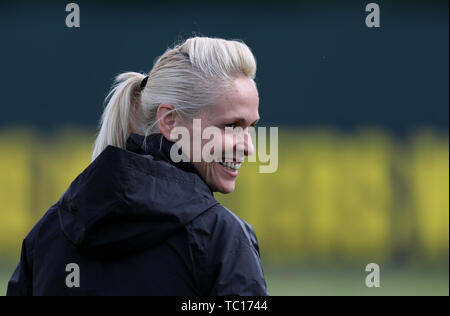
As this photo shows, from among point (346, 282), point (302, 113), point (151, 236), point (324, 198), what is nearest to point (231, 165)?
point (151, 236)

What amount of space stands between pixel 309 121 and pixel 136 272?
6.52m

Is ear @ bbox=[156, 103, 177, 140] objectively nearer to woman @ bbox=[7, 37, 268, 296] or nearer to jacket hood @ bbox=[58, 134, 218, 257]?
woman @ bbox=[7, 37, 268, 296]

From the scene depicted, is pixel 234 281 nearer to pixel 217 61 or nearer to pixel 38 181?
pixel 217 61

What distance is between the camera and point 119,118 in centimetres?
213

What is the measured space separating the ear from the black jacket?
26 cm

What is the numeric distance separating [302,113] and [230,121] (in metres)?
6.16

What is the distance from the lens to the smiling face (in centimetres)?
195

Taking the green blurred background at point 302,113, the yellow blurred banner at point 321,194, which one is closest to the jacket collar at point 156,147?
the yellow blurred banner at point 321,194

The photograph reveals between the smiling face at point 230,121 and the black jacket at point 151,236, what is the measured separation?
27 centimetres

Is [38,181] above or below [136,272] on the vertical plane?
below

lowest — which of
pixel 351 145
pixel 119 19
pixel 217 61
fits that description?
pixel 351 145

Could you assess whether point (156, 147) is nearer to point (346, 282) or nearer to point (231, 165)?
point (231, 165)
